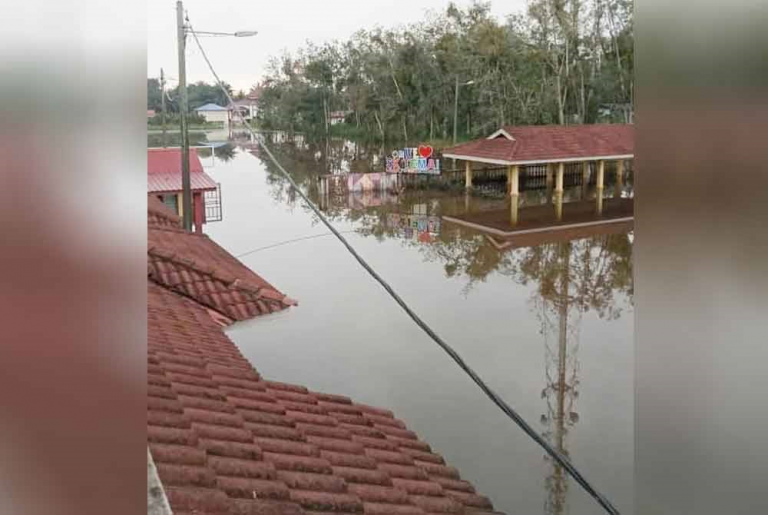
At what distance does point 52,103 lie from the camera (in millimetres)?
259

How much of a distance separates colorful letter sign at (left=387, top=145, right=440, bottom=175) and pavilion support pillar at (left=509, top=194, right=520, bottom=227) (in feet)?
0.98

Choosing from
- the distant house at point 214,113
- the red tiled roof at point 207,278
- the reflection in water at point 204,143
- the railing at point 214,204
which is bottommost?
the red tiled roof at point 207,278

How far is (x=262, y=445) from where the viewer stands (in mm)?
902

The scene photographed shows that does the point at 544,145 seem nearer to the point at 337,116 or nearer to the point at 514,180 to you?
the point at 514,180

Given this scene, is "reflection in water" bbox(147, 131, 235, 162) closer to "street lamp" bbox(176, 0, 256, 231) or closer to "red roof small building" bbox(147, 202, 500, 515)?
"street lamp" bbox(176, 0, 256, 231)

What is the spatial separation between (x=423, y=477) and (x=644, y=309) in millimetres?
830

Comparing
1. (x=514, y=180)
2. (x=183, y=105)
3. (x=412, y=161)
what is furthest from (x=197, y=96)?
(x=514, y=180)

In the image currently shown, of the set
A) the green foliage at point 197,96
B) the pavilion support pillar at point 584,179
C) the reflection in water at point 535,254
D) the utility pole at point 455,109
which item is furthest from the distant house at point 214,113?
the pavilion support pillar at point 584,179

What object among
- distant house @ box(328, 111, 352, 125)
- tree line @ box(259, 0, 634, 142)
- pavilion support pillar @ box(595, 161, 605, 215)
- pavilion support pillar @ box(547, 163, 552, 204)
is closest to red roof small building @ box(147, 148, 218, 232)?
tree line @ box(259, 0, 634, 142)

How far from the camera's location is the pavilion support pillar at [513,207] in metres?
1.74

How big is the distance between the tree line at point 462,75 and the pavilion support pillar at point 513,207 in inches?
8.1

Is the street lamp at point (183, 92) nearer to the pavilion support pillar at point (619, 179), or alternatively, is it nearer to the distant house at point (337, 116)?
the distant house at point (337, 116)

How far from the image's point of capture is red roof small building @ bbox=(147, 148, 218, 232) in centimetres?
174

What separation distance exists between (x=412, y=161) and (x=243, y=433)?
49.0 inches
